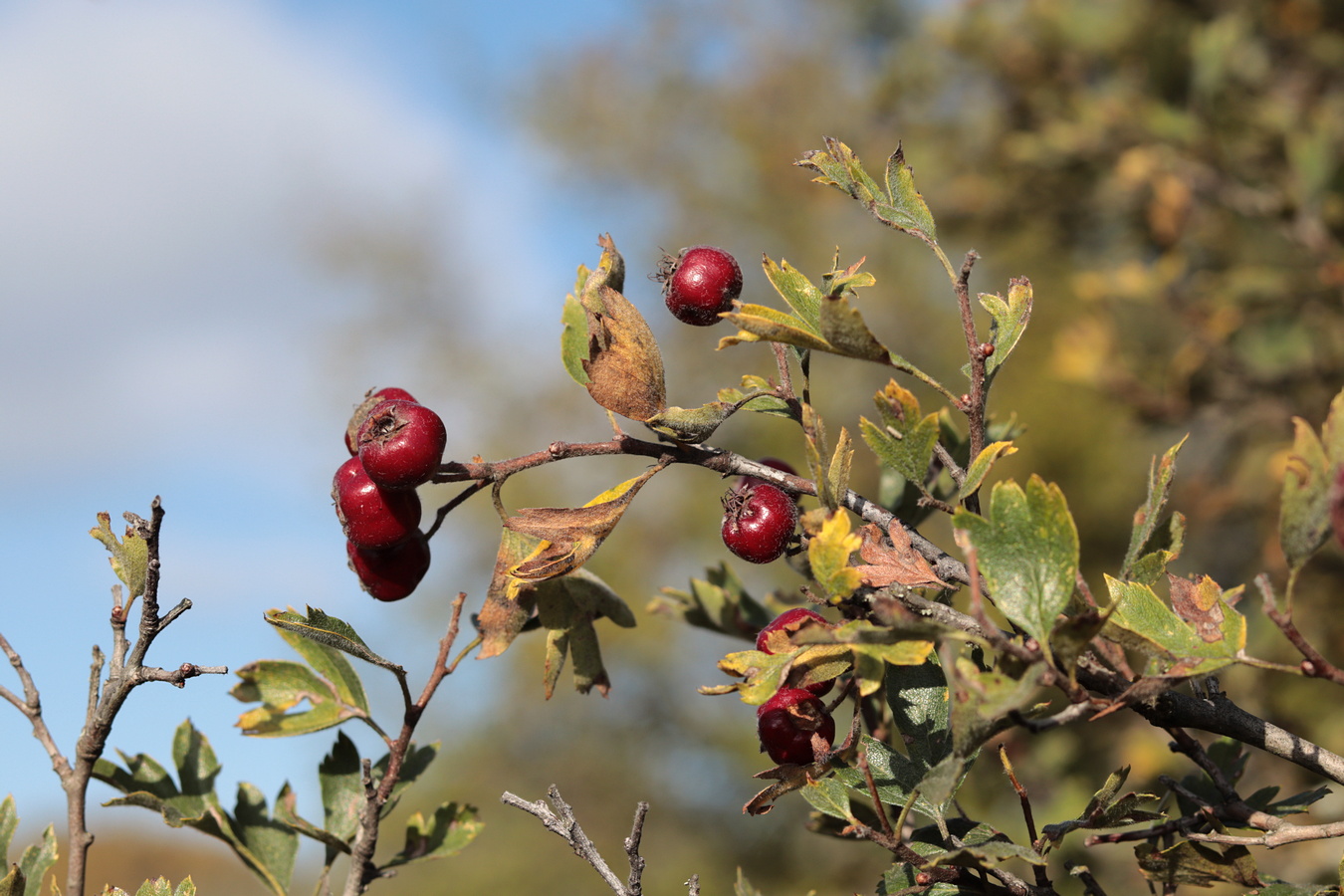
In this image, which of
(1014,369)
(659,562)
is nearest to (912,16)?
(1014,369)

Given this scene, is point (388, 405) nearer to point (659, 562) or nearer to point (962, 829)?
point (962, 829)

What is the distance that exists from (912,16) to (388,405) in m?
12.2

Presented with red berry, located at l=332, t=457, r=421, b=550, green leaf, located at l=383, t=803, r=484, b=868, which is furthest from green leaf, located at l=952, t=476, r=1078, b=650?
green leaf, located at l=383, t=803, r=484, b=868

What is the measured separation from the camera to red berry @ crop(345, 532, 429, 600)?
0.87 meters

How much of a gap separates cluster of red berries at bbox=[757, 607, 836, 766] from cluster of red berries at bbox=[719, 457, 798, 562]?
0.18 ft

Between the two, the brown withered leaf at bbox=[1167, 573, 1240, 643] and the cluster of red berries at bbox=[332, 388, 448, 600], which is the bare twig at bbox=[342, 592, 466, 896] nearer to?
the cluster of red berries at bbox=[332, 388, 448, 600]

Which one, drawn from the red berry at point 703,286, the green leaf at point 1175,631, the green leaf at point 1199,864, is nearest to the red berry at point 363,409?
the red berry at point 703,286

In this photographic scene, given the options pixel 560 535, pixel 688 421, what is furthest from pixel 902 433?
pixel 560 535

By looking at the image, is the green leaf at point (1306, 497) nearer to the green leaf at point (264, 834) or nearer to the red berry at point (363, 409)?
the red berry at point (363, 409)

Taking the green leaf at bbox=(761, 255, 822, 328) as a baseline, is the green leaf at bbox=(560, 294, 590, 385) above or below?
above

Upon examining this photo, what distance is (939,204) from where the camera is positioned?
331 centimetres

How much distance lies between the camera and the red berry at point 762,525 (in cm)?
78

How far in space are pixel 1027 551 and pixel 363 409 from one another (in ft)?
1.89

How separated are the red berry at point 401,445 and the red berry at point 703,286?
0.24m
